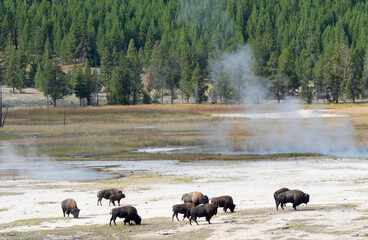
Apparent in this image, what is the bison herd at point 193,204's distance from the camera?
22.7 m

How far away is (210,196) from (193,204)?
4925mm

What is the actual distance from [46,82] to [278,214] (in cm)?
11447

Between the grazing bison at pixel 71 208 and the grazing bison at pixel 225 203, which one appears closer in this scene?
the grazing bison at pixel 71 208

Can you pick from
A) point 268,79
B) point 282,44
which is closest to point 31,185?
point 268,79

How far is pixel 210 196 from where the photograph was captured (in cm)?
2922

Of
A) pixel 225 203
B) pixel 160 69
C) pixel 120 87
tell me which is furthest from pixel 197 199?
pixel 160 69

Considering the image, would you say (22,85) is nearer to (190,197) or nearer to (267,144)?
(267,144)

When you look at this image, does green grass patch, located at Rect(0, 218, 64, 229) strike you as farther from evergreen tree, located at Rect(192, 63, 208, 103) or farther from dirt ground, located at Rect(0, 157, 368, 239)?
evergreen tree, located at Rect(192, 63, 208, 103)

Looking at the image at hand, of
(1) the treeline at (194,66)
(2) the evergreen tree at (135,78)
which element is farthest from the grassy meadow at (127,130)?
(1) the treeline at (194,66)

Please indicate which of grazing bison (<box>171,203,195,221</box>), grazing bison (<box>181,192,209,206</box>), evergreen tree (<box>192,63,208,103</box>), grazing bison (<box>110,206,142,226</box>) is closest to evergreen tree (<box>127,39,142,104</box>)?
evergreen tree (<box>192,63,208,103</box>)

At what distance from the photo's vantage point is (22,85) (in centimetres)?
15250

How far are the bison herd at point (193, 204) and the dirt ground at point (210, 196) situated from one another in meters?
0.37

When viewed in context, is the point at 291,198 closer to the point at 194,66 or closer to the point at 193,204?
the point at 193,204

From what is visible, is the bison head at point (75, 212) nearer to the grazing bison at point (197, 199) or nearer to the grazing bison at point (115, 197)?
the grazing bison at point (115, 197)
